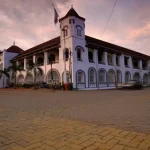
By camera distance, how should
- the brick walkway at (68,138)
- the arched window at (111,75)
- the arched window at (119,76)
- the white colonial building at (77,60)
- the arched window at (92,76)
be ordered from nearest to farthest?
the brick walkway at (68,138) → the white colonial building at (77,60) → the arched window at (92,76) → the arched window at (111,75) → the arched window at (119,76)

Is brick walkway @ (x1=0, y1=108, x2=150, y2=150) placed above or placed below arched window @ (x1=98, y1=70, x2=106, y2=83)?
below

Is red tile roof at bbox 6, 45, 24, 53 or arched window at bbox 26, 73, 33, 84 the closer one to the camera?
arched window at bbox 26, 73, 33, 84

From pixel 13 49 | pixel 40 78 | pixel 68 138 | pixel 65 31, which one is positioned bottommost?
pixel 68 138

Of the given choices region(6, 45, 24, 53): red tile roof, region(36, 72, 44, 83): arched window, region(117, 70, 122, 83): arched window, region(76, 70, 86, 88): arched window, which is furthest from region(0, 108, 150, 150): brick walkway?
region(6, 45, 24, 53): red tile roof

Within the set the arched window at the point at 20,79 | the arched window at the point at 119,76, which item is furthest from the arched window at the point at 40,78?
the arched window at the point at 119,76

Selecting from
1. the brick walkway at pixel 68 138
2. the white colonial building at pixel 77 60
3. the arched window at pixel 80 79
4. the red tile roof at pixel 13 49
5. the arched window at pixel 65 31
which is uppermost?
the red tile roof at pixel 13 49

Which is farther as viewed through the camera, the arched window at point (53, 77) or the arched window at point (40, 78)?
the arched window at point (40, 78)

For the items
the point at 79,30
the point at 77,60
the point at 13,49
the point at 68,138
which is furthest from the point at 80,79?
the point at 13,49

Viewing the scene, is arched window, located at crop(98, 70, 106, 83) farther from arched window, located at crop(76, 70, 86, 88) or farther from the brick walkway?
the brick walkway

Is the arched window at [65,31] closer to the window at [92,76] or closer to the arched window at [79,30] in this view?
the arched window at [79,30]

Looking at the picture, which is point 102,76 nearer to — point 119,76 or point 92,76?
point 92,76

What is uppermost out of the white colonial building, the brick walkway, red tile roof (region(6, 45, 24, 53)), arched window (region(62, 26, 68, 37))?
red tile roof (region(6, 45, 24, 53))

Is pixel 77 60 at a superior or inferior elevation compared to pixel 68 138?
superior

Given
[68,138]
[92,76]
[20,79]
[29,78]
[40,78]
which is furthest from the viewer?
[20,79]
